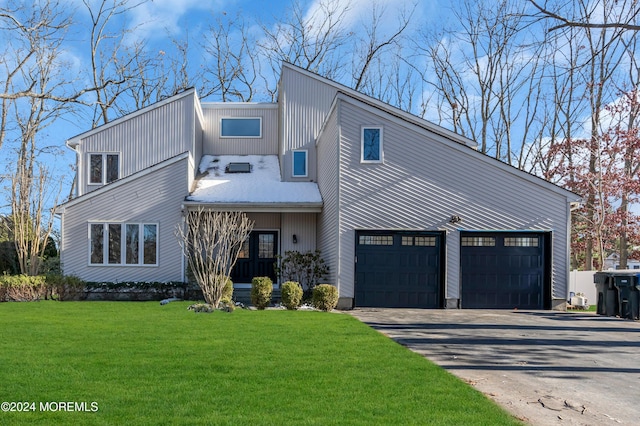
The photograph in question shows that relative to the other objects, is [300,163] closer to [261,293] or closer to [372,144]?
[372,144]

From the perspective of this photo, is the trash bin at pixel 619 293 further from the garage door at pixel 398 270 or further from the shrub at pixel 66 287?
the shrub at pixel 66 287

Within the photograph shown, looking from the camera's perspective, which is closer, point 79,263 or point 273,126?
point 79,263

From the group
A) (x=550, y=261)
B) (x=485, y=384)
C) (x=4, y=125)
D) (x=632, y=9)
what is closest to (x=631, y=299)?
(x=550, y=261)

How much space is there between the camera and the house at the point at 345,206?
53.0 ft

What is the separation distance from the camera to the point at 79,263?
18.5 meters

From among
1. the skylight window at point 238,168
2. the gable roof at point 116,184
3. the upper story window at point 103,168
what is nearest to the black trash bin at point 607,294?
the skylight window at point 238,168

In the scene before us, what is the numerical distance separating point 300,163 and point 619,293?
455 inches

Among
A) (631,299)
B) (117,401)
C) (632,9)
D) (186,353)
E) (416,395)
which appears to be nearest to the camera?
(117,401)

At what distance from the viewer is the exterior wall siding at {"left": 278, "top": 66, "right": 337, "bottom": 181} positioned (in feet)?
69.6

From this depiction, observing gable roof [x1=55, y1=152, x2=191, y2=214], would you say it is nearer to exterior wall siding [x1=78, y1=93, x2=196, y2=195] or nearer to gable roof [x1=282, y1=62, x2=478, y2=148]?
exterior wall siding [x1=78, y1=93, x2=196, y2=195]

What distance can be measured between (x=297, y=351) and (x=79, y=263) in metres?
12.9

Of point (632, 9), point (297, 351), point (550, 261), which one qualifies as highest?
point (632, 9)

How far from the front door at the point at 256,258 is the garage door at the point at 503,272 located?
702 centimetres

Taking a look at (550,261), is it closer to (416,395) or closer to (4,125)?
(416,395)
